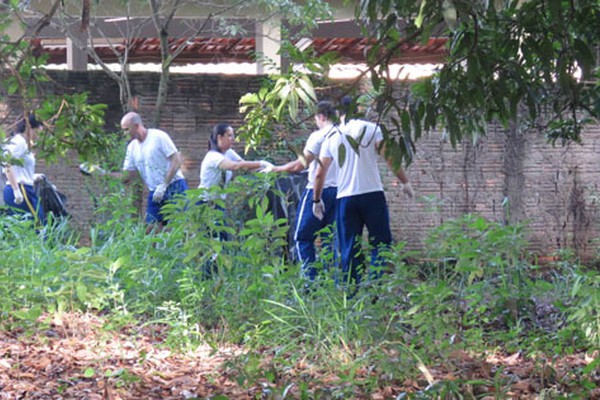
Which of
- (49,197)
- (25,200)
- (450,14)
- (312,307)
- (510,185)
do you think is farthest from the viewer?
(510,185)

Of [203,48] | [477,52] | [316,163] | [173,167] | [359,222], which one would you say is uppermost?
[203,48]

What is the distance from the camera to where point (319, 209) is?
820cm

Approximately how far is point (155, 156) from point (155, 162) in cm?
6

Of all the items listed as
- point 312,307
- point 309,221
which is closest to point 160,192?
point 309,221

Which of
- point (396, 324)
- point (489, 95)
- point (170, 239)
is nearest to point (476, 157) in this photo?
point (170, 239)

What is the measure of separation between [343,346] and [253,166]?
4.05 m

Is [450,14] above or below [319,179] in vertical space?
above

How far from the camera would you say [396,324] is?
18.2ft

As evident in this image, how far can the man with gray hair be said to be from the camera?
9.22 metres

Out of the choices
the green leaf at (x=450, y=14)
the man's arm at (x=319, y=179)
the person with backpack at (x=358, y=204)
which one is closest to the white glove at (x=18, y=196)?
the man's arm at (x=319, y=179)

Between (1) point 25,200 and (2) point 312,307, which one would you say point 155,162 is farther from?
(2) point 312,307

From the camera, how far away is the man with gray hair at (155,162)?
922cm

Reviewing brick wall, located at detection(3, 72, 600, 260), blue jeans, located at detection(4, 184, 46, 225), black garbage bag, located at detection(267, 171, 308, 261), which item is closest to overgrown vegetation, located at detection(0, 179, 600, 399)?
blue jeans, located at detection(4, 184, 46, 225)

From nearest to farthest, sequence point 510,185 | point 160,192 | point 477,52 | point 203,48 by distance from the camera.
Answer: point 477,52
point 160,192
point 510,185
point 203,48
